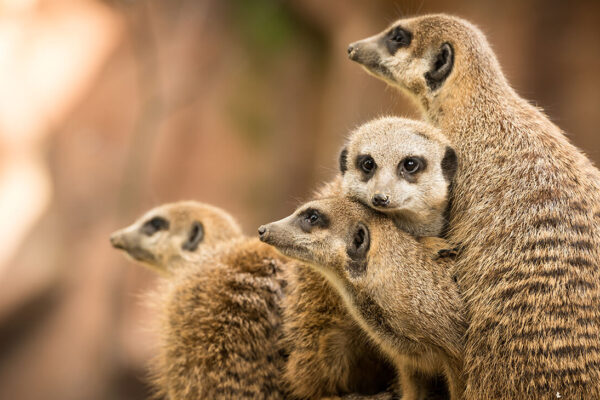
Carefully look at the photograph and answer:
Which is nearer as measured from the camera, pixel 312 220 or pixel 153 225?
pixel 312 220

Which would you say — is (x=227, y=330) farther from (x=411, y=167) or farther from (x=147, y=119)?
(x=147, y=119)

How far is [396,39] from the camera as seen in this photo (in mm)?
3156

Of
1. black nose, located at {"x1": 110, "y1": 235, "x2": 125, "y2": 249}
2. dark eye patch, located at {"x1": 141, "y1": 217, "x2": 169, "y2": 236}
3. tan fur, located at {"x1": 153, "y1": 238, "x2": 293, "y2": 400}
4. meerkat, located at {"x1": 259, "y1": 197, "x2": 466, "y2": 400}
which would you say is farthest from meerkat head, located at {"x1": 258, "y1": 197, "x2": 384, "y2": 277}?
black nose, located at {"x1": 110, "y1": 235, "x2": 125, "y2": 249}

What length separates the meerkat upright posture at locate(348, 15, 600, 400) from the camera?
2238mm

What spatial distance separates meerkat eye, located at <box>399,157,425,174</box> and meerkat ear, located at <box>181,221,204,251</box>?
1.55m

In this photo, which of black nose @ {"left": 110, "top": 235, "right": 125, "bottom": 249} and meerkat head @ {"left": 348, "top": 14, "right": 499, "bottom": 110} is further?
black nose @ {"left": 110, "top": 235, "right": 125, "bottom": 249}

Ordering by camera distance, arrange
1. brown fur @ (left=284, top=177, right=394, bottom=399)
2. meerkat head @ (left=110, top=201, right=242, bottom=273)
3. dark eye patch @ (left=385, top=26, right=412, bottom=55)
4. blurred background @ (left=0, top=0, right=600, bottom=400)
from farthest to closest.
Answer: blurred background @ (left=0, top=0, right=600, bottom=400) → meerkat head @ (left=110, top=201, right=242, bottom=273) → dark eye patch @ (left=385, top=26, right=412, bottom=55) → brown fur @ (left=284, top=177, right=394, bottom=399)

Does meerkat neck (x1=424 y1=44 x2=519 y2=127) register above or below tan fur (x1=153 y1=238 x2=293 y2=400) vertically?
above

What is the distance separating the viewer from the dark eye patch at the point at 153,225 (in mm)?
4059

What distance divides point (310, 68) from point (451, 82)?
606cm

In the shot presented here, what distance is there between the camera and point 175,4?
8.61 metres

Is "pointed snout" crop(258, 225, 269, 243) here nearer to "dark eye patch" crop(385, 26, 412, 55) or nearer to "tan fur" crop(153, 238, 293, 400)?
"tan fur" crop(153, 238, 293, 400)

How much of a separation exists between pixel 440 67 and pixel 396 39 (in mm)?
276

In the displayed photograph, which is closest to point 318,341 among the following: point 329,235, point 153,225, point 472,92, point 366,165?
point 329,235
